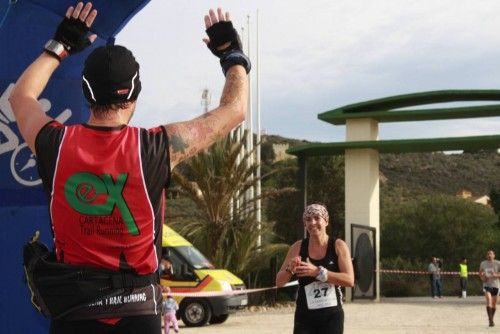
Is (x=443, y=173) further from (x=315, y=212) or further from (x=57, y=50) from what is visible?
(x=57, y=50)

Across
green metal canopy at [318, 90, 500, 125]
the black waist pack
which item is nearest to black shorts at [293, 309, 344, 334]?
the black waist pack

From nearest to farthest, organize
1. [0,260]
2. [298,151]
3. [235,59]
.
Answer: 1. [235,59]
2. [0,260]
3. [298,151]

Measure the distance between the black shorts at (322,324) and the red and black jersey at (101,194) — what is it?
4900 millimetres

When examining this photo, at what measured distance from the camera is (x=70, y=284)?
2.84 m

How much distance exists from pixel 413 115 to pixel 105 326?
2755cm

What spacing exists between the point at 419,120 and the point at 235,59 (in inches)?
1094

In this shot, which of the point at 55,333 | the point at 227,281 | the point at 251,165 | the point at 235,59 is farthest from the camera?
the point at 251,165

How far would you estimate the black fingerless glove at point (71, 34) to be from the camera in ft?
10.7

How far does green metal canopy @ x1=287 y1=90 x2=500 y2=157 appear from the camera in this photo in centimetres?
2892

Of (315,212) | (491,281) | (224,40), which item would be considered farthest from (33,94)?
(491,281)

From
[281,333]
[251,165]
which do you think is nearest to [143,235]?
[281,333]

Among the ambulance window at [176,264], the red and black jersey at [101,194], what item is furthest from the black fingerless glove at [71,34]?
the ambulance window at [176,264]

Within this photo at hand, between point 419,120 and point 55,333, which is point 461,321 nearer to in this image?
point 419,120

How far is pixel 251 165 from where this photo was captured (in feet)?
97.3
